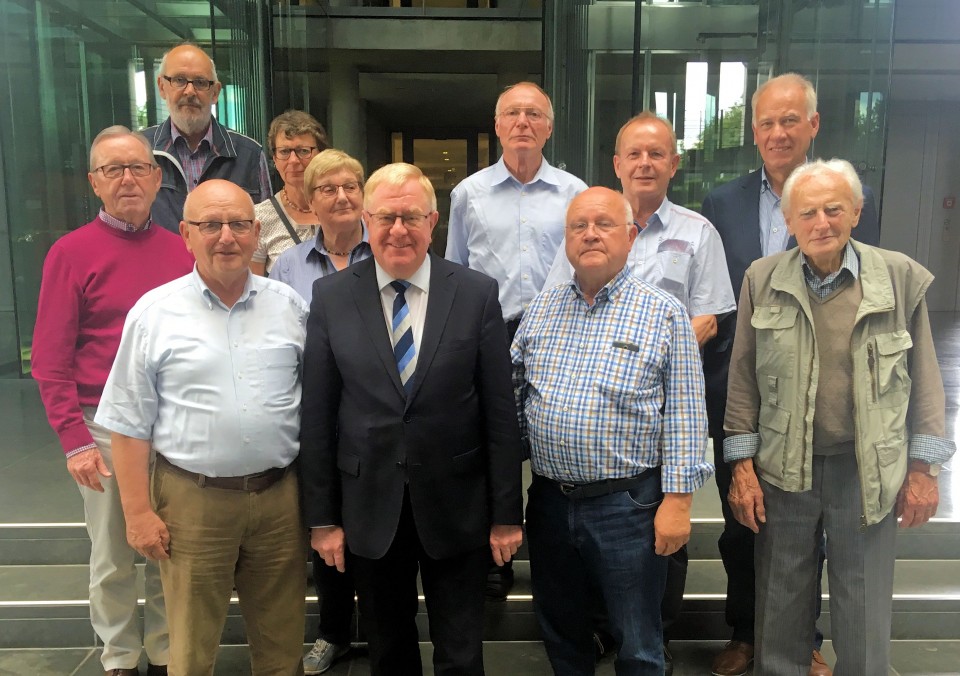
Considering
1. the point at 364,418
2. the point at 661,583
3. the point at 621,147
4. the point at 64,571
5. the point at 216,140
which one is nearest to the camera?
the point at 364,418

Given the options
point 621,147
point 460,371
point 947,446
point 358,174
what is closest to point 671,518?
point 460,371

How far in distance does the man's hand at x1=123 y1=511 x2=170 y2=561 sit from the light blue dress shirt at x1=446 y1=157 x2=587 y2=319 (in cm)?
138

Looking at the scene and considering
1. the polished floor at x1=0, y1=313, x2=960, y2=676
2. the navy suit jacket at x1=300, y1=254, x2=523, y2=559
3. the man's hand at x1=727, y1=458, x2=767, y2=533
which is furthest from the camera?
the polished floor at x1=0, y1=313, x2=960, y2=676

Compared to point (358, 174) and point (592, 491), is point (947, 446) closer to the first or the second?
point (592, 491)

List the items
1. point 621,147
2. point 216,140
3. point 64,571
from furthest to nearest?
point 64,571 < point 216,140 < point 621,147

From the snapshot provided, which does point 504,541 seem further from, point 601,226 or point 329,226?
point 329,226

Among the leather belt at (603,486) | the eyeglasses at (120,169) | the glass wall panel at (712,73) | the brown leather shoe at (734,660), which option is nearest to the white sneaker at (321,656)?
the leather belt at (603,486)

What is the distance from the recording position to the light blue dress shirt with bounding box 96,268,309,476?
1979 millimetres

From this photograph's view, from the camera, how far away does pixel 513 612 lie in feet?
10.1

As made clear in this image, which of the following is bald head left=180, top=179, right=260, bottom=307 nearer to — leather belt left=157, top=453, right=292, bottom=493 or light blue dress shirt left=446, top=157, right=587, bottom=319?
leather belt left=157, top=453, right=292, bottom=493

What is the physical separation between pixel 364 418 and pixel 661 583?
1.00 metres

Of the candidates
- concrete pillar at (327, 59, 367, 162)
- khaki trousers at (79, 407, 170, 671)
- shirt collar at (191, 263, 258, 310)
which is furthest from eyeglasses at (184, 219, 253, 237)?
concrete pillar at (327, 59, 367, 162)

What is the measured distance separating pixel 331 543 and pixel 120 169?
1.40 metres

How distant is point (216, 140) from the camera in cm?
305
